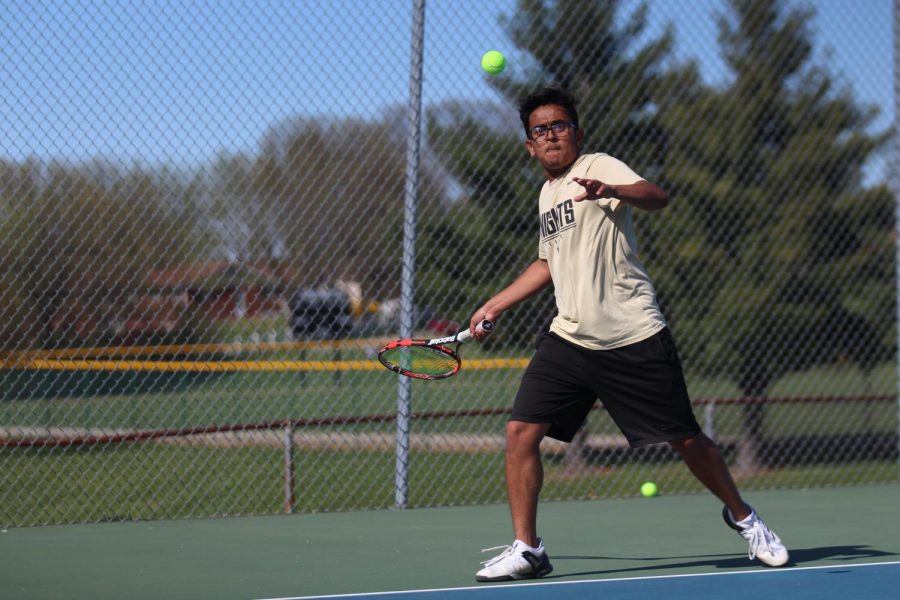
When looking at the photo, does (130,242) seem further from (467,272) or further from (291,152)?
(467,272)

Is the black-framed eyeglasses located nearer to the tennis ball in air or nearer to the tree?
the tennis ball in air

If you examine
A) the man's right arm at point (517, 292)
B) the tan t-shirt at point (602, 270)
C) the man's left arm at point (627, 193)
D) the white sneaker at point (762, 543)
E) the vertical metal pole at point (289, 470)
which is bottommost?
the vertical metal pole at point (289, 470)

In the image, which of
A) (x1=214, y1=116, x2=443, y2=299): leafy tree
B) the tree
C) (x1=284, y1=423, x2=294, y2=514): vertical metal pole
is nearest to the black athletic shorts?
(x1=284, y1=423, x2=294, y2=514): vertical metal pole

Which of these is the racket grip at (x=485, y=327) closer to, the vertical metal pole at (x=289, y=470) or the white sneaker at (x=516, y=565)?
the white sneaker at (x=516, y=565)

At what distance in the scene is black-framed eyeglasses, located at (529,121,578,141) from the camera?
469cm

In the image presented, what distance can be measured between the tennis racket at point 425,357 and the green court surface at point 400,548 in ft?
2.47

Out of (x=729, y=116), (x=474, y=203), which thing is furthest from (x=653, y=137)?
(x=474, y=203)

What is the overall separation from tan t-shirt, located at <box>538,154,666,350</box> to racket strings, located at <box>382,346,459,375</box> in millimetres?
626

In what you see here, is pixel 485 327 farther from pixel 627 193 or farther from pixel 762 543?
pixel 762 543

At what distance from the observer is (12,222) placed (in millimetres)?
6320

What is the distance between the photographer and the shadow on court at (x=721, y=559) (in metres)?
4.85

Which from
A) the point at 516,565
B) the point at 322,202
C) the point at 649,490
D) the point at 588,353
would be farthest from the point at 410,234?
the point at 516,565

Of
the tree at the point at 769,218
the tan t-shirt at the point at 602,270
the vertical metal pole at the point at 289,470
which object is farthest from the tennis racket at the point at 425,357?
the tree at the point at 769,218

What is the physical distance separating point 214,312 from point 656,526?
9.09ft
